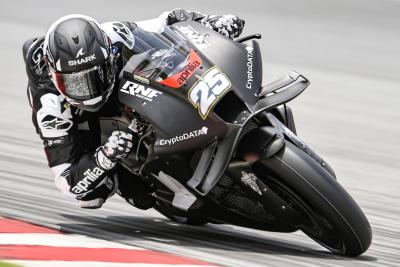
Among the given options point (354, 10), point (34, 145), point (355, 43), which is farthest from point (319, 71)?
point (34, 145)

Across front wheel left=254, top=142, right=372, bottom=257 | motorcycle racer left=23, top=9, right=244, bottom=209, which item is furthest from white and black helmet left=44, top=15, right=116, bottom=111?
front wheel left=254, top=142, right=372, bottom=257

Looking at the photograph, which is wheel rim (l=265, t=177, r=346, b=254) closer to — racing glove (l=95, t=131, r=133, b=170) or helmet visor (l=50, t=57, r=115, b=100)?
racing glove (l=95, t=131, r=133, b=170)

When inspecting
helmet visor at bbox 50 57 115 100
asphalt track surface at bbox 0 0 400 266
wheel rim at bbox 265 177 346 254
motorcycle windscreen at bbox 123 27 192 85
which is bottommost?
asphalt track surface at bbox 0 0 400 266

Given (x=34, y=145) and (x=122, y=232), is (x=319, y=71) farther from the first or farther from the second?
(x=122, y=232)

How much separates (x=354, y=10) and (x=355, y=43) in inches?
37.3

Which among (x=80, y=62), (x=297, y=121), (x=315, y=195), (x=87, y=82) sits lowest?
(x=297, y=121)

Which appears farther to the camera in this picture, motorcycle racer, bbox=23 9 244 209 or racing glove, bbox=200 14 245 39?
racing glove, bbox=200 14 245 39

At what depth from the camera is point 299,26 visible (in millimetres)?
14484

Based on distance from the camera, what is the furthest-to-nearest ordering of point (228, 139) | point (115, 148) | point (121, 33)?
1. point (121, 33)
2. point (115, 148)
3. point (228, 139)

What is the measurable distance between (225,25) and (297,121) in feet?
14.5

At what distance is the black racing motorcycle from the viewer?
5.35m

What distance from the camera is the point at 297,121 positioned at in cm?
1065

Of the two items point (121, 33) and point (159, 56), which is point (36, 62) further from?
point (159, 56)

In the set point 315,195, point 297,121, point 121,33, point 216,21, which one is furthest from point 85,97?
point 297,121
